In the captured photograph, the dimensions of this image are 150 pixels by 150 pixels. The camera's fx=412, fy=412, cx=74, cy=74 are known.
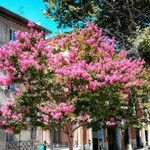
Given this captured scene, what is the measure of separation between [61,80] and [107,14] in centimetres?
1333

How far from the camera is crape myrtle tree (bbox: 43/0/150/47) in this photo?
2859 centimetres

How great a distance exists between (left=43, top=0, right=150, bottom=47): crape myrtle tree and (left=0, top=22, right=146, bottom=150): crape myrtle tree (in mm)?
10590

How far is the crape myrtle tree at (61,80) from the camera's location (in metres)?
16.7

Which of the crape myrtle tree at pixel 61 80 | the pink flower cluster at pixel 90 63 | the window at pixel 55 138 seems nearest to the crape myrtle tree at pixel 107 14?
the window at pixel 55 138

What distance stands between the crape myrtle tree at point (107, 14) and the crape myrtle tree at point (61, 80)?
1059 centimetres

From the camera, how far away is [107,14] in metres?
29.1

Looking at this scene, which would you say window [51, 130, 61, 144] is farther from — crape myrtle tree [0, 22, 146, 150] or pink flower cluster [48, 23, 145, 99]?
pink flower cluster [48, 23, 145, 99]

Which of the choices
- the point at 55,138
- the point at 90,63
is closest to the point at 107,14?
the point at 55,138

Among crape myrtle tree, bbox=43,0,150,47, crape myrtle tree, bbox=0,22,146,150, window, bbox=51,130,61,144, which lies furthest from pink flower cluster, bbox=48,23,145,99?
window, bbox=51,130,61,144

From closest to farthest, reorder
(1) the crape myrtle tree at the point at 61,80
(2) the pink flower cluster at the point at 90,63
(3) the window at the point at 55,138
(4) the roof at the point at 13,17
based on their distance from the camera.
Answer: (2) the pink flower cluster at the point at 90,63, (1) the crape myrtle tree at the point at 61,80, (4) the roof at the point at 13,17, (3) the window at the point at 55,138

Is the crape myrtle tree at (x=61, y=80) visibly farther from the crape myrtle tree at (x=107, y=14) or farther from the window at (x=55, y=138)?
the window at (x=55, y=138)

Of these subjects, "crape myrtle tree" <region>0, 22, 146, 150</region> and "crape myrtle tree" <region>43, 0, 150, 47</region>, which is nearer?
"crape myrtle tree" <region>0, 22, 146, 150</region>

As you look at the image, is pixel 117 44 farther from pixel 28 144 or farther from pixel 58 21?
pixel 28 144

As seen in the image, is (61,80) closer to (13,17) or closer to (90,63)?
(90,63)
